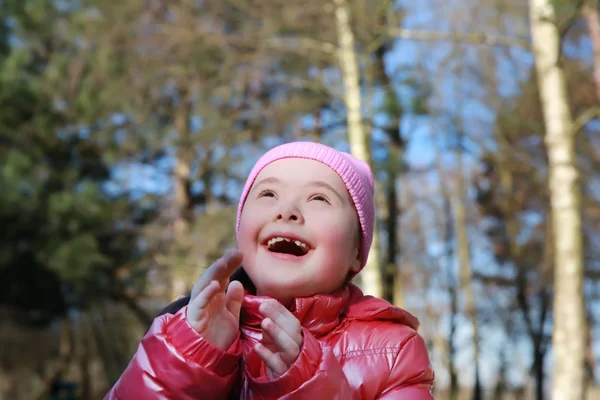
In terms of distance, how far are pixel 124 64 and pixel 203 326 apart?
11.1m

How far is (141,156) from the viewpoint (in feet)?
39.3

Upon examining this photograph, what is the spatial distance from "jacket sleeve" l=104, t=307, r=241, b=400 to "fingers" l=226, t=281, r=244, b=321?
0.22 feet

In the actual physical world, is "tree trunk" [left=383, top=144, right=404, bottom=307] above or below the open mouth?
below

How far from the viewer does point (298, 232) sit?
1458 millimetres

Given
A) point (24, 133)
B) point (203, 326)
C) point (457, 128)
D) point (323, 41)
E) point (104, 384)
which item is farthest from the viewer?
point (104, 384)

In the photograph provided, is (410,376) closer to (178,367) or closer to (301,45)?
(178,367)

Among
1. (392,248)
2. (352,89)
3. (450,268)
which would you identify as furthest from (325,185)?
(450,268)

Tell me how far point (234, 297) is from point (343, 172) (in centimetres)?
43

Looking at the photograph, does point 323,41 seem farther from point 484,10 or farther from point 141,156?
point 141,156

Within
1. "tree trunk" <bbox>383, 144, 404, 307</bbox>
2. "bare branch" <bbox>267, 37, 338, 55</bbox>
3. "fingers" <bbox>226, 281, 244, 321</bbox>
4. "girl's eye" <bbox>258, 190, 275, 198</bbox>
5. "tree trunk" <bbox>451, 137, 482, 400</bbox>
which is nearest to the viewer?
"fingers" <bbox>226, 281, 244, 321</bbox>

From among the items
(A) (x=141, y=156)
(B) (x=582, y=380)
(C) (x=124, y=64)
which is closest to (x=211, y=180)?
(A) (x=141, y=156)

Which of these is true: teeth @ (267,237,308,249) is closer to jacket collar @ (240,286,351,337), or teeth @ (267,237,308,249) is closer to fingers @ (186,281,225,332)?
jacket collar @ (240,286,351,337)

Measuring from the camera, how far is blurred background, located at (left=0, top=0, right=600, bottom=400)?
9625 millimetres

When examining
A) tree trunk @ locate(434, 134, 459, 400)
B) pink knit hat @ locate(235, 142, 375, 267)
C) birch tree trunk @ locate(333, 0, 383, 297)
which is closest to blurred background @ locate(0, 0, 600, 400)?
birch tree trunk @ locate(333, 0, 383, 297)
